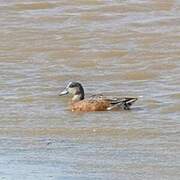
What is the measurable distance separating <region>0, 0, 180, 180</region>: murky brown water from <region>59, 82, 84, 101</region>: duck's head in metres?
0.17

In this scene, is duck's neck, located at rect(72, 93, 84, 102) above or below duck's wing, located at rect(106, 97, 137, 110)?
below

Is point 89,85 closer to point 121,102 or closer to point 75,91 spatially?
point 75,91

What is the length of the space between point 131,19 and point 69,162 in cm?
827

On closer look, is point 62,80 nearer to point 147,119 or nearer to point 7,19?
point 147,119

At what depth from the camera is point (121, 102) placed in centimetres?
1054

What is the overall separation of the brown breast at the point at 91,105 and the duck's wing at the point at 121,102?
6 cm

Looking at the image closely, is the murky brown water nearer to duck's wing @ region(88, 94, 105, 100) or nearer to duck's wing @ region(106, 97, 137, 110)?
duck's wing @ region(106, 97, 137, 110)

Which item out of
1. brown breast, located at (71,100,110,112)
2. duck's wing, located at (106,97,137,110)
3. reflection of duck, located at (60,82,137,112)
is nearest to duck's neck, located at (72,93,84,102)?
reflection of duck, located at (60,82,137,112)

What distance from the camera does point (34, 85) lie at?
12.0 metres

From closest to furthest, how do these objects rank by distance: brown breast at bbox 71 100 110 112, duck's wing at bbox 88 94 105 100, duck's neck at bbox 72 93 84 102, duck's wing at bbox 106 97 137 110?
duck's wing at bbox 106 97 137 110 → brown breast at bbox 71 100 110 112 → duck's wing at bbox 88 94 105 100 → duck's neck at bbox 72 93 84 102

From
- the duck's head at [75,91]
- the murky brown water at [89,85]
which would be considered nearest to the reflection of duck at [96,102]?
the duck's head at [75,91]

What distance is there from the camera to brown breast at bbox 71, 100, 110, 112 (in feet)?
35.3

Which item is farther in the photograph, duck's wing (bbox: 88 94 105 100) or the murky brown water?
duck's wing (bbox: 88 94 105 100)

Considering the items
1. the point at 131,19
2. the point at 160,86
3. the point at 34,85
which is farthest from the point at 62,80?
the point at 131,19
